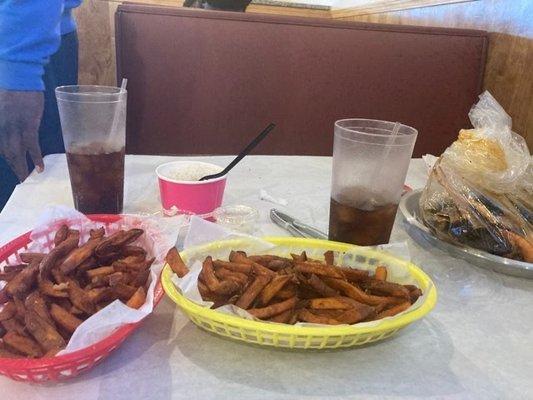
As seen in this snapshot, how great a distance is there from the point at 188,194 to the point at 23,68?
824 millimetres

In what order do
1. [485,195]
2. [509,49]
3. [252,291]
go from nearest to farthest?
[252,291] < [485,195] < [509,49]

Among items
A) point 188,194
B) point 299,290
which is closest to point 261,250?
point 299,290

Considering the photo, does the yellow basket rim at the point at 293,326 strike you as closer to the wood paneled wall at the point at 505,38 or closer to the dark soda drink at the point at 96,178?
the dark soda drink at the point at 96,178

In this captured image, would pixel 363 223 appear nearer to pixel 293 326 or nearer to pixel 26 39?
pixel 293 326

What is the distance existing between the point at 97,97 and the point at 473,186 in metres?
0.69

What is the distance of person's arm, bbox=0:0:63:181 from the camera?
128cm

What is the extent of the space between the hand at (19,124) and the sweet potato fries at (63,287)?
0.86 m

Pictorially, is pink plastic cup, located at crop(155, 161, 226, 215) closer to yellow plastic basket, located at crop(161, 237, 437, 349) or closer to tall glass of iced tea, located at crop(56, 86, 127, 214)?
tall glass of iced tea, located at crop(56, 86, 127, 214)

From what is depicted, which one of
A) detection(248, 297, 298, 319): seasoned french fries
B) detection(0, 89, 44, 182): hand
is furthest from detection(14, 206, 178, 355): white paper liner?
detection(0, 89, 44, 182): hand

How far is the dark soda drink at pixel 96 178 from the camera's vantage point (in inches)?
33.5

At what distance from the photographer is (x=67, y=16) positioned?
204cm

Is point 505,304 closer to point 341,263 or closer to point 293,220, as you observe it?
point 341,263

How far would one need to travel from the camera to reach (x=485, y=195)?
31.8 inches

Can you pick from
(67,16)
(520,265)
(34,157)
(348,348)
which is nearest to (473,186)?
(520,265)
